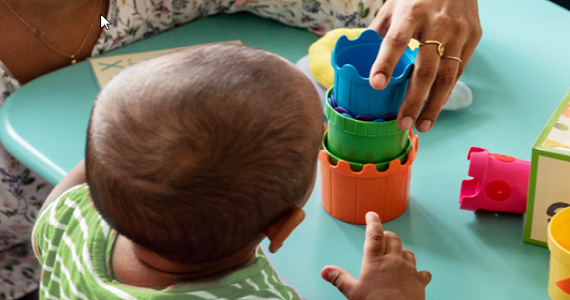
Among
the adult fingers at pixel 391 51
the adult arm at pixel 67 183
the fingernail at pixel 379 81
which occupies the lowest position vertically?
the adult arm at pixel 67 183

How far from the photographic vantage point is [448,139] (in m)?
0.89

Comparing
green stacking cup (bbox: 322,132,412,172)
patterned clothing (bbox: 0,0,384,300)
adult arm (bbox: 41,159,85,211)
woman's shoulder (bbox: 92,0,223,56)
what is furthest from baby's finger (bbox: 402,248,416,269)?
woman's shoulder (bbox: 92,0,223,56)

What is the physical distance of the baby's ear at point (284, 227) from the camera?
1.77 ft

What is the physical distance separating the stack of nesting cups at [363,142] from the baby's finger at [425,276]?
136mm

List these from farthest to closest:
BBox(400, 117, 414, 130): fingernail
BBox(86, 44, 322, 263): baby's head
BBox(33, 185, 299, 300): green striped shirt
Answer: BBox(400, 117, 414, 130): fingernail, BBox(33, 185, 299, 300): green striped shirt, BBox(86, 44, 322, 263): baby's head

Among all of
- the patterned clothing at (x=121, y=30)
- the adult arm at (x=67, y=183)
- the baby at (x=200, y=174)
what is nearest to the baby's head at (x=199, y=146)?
the baby at (x=200, y=174)

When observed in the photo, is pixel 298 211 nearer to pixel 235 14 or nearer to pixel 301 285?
pixel 301 285

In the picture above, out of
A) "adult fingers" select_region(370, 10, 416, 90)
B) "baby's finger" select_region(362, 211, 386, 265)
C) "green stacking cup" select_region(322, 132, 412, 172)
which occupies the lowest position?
"baby's finger" select_region(362, 211, 386, 265)

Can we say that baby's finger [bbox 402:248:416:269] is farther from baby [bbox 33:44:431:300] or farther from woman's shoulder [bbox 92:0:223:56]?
woman's shoulder [bbox 92:0:223:56]

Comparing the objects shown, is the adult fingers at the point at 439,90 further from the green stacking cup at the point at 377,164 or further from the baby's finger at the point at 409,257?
the baby's finger at the point at 409,257

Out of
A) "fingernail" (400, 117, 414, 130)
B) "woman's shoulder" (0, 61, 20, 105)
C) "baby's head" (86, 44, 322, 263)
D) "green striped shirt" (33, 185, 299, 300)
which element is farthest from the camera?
"woman's shoulder" (0, 61, 20, 105)

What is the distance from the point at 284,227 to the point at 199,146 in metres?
0.14

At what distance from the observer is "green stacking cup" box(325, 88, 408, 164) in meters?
0.68

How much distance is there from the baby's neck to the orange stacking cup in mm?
193
